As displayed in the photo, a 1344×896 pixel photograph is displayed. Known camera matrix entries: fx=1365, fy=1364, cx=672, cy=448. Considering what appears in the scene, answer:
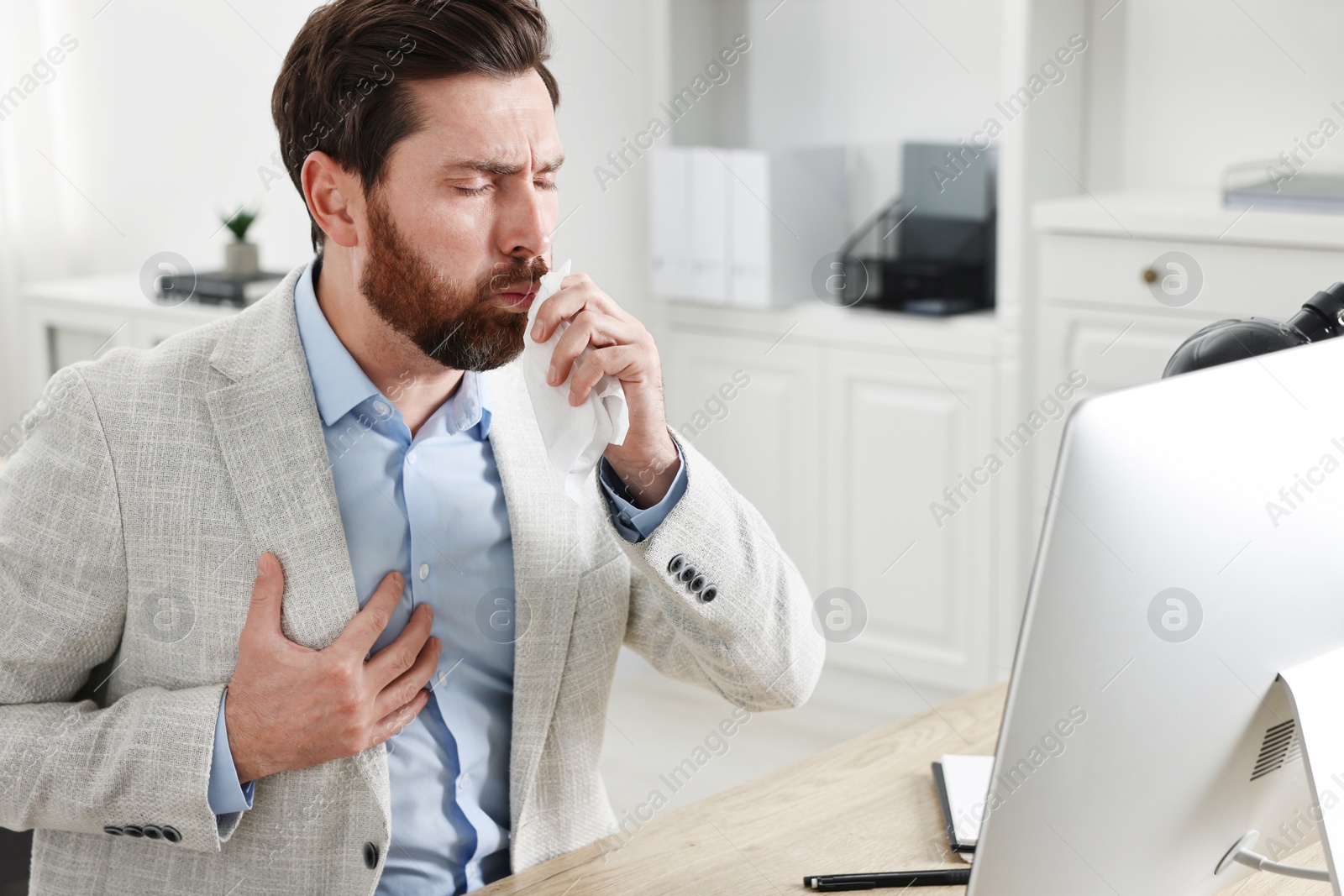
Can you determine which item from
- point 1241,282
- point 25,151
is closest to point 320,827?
point 1241,282

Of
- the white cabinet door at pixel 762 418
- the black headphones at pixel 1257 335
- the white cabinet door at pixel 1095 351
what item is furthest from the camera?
the white cabinet door at pixel 762 418

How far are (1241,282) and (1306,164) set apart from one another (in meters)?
0.48

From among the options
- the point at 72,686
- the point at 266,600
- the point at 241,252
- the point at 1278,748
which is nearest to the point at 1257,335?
the point at 1278,748

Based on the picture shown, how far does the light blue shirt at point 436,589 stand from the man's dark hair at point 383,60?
0.16m

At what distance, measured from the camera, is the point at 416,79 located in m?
1.24

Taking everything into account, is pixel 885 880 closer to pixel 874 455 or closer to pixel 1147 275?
pixel 1147 275

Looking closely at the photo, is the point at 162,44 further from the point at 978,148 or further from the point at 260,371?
the point at 260,371

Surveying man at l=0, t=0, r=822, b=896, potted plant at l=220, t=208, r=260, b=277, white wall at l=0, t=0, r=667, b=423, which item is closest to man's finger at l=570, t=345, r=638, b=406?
man at l=0, t=0, r=822, b=896

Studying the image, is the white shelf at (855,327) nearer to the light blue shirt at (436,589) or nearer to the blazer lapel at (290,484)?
the light blue shirt at (436,589)

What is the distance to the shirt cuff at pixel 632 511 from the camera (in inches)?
47.9

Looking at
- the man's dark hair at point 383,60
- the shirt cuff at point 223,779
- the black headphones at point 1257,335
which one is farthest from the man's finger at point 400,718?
the black headphones at point 1257,335

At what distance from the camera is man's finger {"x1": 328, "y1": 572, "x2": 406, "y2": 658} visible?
3.93 feet

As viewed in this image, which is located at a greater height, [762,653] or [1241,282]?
[1241,282]

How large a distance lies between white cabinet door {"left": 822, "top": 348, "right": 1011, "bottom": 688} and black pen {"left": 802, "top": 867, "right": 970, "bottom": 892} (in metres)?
2.01
